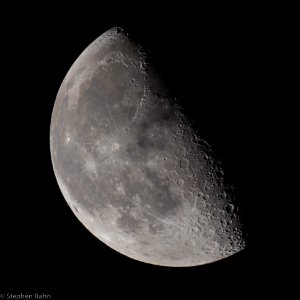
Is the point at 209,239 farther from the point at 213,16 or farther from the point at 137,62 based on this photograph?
the point at 213,16

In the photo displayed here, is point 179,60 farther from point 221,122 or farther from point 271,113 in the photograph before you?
point 271,113

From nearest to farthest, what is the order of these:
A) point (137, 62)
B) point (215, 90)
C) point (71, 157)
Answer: point (215, 90) → point (137, 62) → point (71, 157)

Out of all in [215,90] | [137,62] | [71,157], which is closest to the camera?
[215,90]

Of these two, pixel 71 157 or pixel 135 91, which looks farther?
pixel 71 157

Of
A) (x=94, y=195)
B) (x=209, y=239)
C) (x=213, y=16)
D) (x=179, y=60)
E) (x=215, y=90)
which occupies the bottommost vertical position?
(x=209, y=239)

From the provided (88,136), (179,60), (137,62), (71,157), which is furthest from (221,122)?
(71,157)

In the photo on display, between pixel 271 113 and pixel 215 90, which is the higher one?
pixel 215 90
